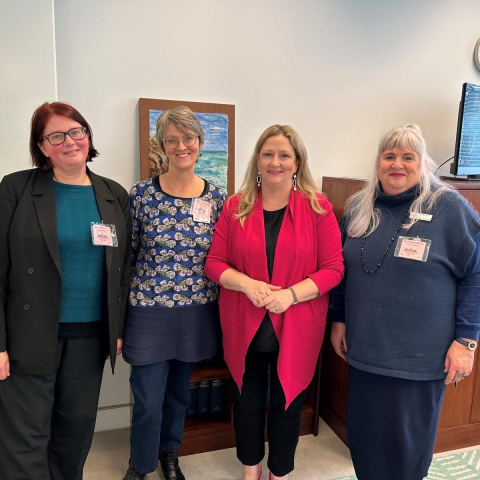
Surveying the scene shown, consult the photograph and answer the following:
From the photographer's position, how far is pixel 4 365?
148 cm

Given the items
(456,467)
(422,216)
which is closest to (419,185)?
(422,216)

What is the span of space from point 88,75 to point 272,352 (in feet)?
5.54

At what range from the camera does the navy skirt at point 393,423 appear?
5.22ft

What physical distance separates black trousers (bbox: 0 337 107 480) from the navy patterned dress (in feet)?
0.60

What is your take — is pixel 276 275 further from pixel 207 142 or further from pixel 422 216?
pixel 207 142

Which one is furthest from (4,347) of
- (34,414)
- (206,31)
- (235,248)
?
(206,31)

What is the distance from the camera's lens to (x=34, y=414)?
154 cm

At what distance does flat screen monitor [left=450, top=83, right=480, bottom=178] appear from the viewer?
2.44m

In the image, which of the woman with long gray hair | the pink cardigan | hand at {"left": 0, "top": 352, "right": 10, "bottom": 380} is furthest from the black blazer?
the woman with long gray hair

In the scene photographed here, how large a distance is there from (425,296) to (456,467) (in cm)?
129

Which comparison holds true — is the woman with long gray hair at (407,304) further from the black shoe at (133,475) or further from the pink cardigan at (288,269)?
the black shoe at (133,475)

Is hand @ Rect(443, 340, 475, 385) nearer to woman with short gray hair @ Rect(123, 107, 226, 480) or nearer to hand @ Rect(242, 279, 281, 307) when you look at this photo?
hand @ Rect(242, 279, 281, 307)

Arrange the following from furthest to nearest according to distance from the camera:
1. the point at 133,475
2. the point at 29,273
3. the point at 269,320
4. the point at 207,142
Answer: the point at 207,142, the point at 133,475, the point at 269,320, the point at 29,273

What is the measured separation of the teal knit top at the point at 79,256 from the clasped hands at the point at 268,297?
0.57 metres
